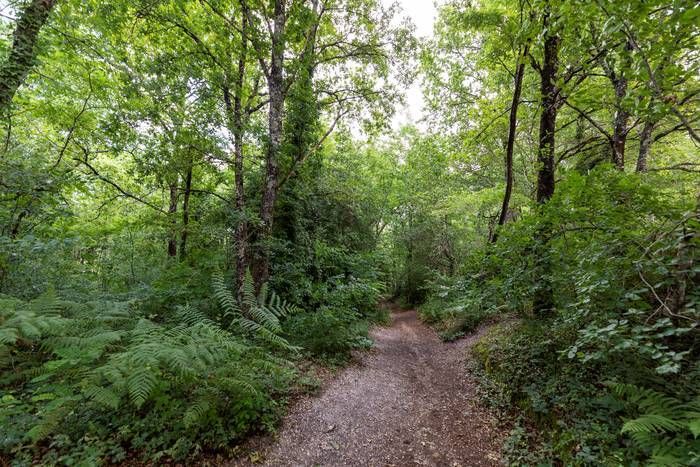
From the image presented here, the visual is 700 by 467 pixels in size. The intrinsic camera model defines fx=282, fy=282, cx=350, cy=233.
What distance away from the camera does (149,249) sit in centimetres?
862

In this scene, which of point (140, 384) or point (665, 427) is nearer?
point (665, 427)

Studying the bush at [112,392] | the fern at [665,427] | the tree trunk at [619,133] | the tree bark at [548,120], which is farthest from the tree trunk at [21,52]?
the tree trunk at [619,133]

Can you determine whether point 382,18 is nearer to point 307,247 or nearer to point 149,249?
point 307,247

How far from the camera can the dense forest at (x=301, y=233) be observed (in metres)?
2.85

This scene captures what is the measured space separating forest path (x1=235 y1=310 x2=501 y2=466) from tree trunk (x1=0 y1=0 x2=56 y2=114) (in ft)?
22.4

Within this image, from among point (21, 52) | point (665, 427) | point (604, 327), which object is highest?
point (21, 52)

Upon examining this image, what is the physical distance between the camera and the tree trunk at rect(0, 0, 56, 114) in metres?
4.51

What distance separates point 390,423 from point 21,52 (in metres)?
8.29

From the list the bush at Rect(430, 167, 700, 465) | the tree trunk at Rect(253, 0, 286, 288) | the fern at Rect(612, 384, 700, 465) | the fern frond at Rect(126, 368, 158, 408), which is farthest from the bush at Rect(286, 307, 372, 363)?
the fern at Rect(612, 384, 700, 465)

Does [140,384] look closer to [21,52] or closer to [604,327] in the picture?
[604,327]

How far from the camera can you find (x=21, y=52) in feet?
14.9

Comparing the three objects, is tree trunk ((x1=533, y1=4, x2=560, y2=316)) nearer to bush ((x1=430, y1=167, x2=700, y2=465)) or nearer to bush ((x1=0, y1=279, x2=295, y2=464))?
bush ((x1=430, y1=167, x2=700, y2=465))

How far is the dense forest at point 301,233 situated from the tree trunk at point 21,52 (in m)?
0.03

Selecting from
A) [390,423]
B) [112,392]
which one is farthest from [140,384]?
[390,423]
